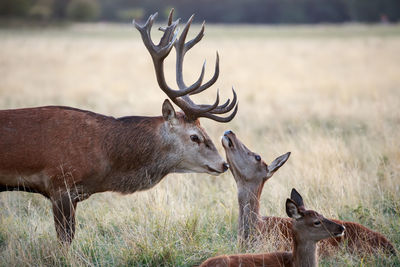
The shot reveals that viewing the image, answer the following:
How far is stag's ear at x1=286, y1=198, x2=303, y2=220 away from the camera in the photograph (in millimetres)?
4477

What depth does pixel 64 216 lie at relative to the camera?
5.47 meters

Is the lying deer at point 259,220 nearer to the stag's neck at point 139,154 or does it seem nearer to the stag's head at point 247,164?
the stag's head at point 247,164

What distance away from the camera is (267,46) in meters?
42.9

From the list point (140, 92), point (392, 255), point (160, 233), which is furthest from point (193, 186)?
point (140, 92)

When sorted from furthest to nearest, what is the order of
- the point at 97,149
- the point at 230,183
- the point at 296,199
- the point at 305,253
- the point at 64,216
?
the point at 230,183, the point at 97,149, the point at 64,216, the point at 296,199, the point at 305,253

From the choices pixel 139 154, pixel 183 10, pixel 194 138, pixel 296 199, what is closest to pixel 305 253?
pixel 296 199

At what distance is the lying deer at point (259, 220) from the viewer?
5.31m

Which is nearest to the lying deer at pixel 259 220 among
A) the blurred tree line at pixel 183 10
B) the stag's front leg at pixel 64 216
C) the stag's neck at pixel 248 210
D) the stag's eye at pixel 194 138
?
the stag's neck at pixel 248 210

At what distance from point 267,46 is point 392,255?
127ft

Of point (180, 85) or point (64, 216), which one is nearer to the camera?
point (64, 216)

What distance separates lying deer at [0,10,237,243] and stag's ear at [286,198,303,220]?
5.07ft

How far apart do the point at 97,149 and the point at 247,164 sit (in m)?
1.55

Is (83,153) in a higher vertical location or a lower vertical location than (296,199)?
higher

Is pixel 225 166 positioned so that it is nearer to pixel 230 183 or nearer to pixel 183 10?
pixel 230 183
